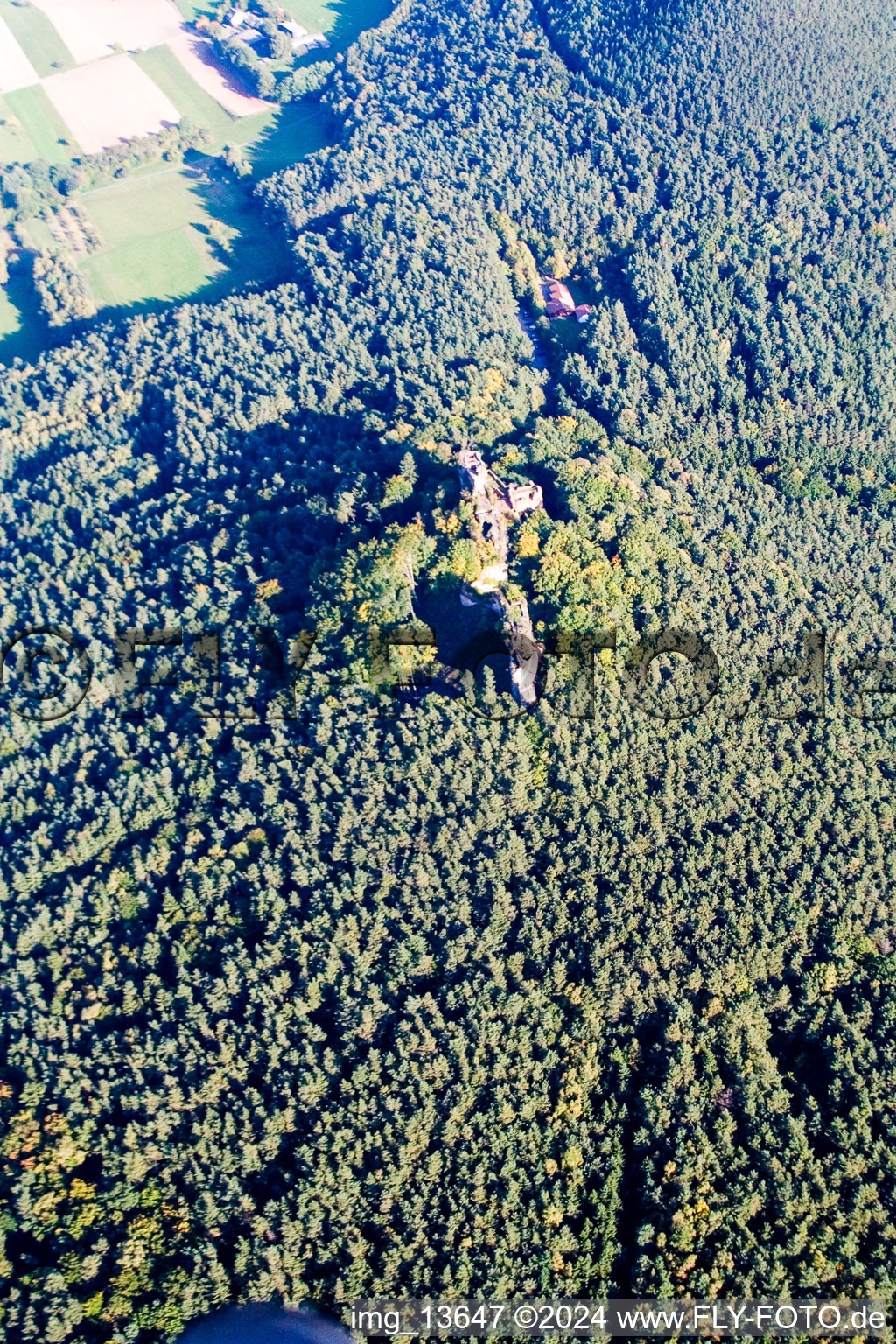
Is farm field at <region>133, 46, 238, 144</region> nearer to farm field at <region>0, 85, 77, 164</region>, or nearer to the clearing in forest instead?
the clearing in forest

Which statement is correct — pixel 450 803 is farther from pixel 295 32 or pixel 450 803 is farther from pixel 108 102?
pixel 295 32

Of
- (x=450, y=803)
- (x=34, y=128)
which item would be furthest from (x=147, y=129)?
(x=450, y=803)

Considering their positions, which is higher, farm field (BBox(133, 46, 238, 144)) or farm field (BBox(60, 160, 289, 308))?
farm field (BBox(133, 46, 238, 144))

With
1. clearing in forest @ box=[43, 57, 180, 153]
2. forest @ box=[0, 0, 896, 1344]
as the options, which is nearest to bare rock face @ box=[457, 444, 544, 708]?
forest @ box=[0, 0, 896, 1344]

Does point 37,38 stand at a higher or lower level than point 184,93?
higher

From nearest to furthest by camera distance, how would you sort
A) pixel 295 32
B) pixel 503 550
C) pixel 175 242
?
pixel 503 550 → pixel 175 242 → pixel 295 32

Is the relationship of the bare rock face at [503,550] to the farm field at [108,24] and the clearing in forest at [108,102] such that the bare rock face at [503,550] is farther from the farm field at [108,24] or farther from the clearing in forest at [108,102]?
the farm field at [108,24]
